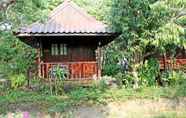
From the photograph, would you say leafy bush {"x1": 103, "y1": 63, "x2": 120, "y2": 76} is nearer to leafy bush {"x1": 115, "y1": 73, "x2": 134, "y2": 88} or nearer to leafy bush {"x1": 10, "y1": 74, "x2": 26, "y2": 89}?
leafy bush {"x1": 115, "y1": 73, "x2": 134, "y2": 88}

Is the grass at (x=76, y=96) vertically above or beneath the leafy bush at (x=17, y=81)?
beneath

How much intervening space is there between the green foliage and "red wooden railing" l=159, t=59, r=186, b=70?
1942 mm

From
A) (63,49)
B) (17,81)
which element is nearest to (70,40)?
(63,49)

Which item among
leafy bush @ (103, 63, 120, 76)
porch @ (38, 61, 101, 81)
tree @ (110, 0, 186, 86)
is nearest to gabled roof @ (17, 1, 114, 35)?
tree @ (110, 0, 186, 86)

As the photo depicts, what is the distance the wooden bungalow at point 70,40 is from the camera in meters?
21.9

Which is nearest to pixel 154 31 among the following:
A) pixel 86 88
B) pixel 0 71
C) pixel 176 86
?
pixel 176 86

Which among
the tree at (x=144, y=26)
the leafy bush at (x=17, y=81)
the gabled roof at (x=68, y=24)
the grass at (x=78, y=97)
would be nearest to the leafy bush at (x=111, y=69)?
the tree at (x=144, y=26)

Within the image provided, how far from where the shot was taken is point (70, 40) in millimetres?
24578

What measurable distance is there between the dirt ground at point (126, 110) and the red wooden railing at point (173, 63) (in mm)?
5538

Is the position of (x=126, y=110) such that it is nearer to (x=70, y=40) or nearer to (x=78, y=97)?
(x=78, y=97)

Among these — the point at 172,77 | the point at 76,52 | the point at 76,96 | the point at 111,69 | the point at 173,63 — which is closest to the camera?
the point at 76,96

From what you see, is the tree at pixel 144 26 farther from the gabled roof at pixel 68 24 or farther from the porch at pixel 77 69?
the porch at pixel 77 69

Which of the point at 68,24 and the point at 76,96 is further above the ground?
the point at 68,24

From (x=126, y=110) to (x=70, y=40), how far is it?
20.8ft
